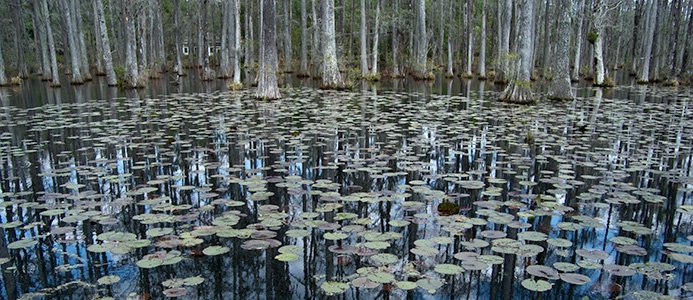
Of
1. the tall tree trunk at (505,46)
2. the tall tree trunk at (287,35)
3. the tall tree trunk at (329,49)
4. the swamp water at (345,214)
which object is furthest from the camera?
the tall tree trunk at (287,35)

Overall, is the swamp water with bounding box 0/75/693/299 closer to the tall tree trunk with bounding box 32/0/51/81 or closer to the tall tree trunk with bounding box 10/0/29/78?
the tall tree trunk with bounding box 32/0/51/81

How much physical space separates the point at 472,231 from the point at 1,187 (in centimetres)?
467

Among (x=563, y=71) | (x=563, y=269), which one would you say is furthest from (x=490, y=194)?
(x=563, y=71)

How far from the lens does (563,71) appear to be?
13.4m

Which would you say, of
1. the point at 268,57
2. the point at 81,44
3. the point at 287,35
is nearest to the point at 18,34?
the point at 81,44

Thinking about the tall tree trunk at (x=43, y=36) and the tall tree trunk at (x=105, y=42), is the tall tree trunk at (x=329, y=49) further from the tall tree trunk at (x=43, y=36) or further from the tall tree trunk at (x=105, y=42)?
the tall tree trunk at (x=43, y=36)

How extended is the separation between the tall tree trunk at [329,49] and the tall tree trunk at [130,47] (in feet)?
26.5

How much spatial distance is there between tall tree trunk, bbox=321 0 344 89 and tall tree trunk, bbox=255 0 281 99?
363 cm

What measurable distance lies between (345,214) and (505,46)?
767 inches

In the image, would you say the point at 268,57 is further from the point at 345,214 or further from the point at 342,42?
the point at 342,42

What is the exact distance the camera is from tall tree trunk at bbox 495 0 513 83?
19422 mm

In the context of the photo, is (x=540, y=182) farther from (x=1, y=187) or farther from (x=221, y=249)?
(x=1, y=187)

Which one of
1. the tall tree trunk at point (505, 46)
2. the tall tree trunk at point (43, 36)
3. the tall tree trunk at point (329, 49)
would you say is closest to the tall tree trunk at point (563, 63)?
the tall tree trunk at point (505, 46)

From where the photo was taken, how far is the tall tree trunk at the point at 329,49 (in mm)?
15930
